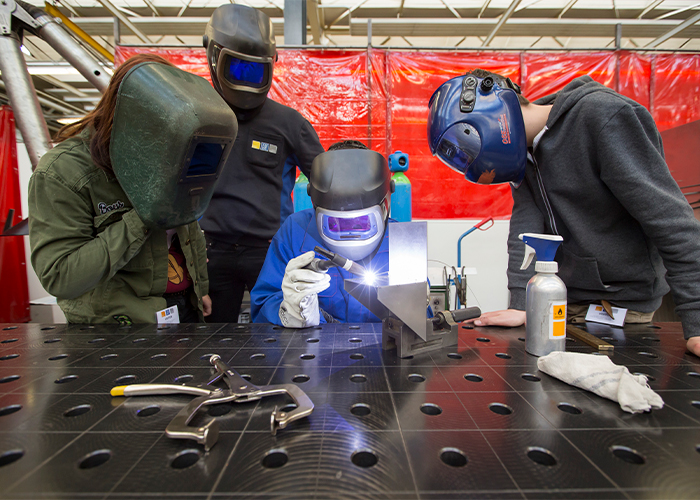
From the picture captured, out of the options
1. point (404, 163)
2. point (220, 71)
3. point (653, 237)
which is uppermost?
point (220, 71)

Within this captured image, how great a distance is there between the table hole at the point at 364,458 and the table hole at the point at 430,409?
0.16m

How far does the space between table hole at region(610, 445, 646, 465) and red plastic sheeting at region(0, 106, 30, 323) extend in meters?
4.34

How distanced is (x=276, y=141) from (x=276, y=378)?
158cm

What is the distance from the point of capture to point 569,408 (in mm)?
668

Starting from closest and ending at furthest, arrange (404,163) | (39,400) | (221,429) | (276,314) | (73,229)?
1. (221,429)
2. (39,400)
3. (73,229)
4. (276,314)
5. (404,163)

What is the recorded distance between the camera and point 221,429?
0.59 m

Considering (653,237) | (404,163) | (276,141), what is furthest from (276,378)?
(404,163)

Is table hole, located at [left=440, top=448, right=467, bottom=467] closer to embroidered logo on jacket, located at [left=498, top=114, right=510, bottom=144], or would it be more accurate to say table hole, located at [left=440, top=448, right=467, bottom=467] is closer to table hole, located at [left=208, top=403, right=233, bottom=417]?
table hole, located at [left=208, top=403, right=233, bottom=417]

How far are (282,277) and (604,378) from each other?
118cm

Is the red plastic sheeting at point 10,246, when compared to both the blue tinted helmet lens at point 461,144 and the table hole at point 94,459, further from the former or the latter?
the blue tinted helmet lens at point 461,144

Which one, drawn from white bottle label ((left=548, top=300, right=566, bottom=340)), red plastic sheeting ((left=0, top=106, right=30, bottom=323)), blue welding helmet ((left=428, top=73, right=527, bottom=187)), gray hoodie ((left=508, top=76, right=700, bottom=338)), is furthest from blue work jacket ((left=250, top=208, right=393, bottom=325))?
red plastic sheeting ((left=0, top=106, right=30, bottom=323))

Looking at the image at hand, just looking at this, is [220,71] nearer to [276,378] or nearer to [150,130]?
[150,130]

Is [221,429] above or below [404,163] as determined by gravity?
below

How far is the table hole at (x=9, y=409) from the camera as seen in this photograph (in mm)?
650
